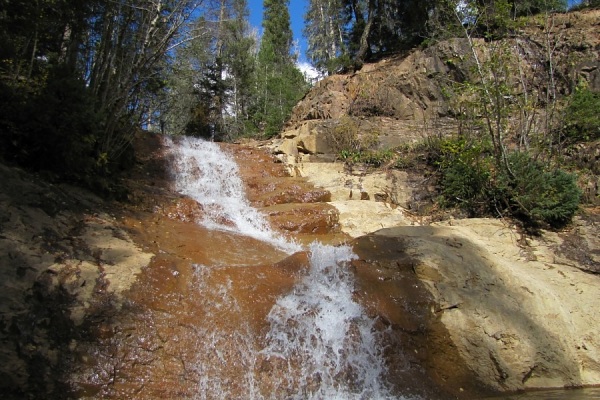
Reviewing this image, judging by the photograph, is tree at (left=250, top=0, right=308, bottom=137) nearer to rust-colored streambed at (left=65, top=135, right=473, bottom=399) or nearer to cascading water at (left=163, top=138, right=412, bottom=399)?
rust-colored streambed at (left=65, top=135, right=473, bottom=399)

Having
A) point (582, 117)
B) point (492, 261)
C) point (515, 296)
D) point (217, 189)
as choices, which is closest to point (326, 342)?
point (515, 296)

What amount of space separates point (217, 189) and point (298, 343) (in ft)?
21.5

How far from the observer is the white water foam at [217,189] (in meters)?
8.73

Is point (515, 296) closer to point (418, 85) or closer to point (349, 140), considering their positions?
point (349, 140)

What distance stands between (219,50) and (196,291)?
22.1m

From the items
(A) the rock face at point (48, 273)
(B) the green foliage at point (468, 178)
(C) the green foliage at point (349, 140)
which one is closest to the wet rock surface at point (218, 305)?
(A) the rock face at point (48, 273)

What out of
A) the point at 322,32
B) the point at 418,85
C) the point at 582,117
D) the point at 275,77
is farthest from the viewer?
the point at 322,32

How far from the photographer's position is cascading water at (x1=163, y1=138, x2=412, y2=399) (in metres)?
4.72

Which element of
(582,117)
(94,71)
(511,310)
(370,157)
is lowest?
(511,310)

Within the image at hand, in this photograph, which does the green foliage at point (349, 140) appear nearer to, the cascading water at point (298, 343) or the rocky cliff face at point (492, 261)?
the rocky cliff face at point (492, 261)

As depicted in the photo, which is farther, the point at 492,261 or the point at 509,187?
the point at 509,187

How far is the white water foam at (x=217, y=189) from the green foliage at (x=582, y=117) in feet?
26.0

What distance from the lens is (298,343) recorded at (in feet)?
17.2

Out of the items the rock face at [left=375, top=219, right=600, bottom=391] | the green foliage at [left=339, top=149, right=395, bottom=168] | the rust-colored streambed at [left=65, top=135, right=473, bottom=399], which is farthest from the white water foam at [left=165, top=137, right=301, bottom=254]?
the green foliage at [left=339, top=149, right=395, bottom=168]
